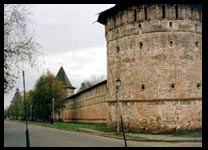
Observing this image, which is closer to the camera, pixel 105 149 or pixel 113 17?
pixel 105 149

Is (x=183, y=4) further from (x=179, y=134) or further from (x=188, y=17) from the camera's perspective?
(x=179, y=134)

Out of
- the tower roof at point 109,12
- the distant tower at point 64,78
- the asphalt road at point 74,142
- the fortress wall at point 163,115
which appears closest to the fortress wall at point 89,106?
the tower roof at point 109,12

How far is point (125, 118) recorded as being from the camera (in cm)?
2698

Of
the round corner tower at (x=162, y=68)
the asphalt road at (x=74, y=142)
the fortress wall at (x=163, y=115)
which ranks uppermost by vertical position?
the round corner tower at (x=162, y=68)

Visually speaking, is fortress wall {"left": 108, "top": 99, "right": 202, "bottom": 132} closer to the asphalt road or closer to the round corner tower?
the round corner tower

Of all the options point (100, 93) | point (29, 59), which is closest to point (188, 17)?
point (29, 59)

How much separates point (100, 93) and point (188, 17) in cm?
1787

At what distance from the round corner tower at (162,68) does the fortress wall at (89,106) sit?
513 inches

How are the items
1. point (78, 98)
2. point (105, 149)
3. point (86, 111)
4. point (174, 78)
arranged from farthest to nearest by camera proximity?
point (78, 98) < point (86, 111) < point (174, 78) < point (105, 149)

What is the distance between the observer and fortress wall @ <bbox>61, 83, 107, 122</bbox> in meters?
Answer: 41.7

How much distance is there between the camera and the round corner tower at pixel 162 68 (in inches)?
1015

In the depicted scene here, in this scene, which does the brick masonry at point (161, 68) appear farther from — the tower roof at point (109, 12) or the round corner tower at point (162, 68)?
the tower roof at point (109, 12)

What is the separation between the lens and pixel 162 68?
2617 centimetres

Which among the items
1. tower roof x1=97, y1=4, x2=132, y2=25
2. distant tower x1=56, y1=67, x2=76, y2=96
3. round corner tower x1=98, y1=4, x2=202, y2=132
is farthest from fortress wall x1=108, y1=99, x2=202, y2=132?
distant tower x1=56, y1=67, x2=76, y2=96
